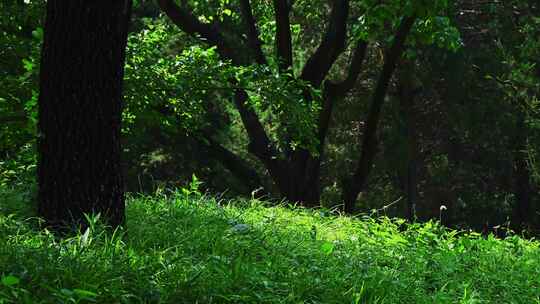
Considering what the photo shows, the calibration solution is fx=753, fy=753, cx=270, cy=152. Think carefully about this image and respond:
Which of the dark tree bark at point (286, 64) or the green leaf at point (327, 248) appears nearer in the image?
the green leaf at point (327, 248)

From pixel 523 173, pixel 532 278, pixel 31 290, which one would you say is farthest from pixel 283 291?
pixel 523 173

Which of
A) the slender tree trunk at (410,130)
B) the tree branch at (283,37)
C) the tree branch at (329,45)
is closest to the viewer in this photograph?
the tree branch at (329,45)

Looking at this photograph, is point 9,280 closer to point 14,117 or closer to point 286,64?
Result: point 14,117

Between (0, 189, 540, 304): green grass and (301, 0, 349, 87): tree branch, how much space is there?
4696 millimetres

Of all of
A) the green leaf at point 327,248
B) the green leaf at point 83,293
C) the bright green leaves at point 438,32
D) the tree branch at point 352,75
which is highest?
the bright green leaves at point 438,32

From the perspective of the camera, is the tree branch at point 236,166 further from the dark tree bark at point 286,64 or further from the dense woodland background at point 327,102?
the dark tree bark at point 286,64

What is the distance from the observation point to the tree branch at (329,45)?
40.9 ft

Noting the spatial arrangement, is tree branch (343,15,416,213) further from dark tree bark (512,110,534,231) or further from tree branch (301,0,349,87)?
dark tree bark (512,110,534,231)

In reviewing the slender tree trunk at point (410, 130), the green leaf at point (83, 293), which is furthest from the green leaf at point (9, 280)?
the slender tree trunk at point (410, 130)

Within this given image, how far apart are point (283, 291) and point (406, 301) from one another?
3.23 ft

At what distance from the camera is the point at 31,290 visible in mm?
3662

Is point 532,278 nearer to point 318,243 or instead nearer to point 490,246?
point 490,246

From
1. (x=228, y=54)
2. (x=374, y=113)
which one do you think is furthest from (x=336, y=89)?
(x=228, y=54)

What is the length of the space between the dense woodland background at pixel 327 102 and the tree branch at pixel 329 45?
0.02 metres
